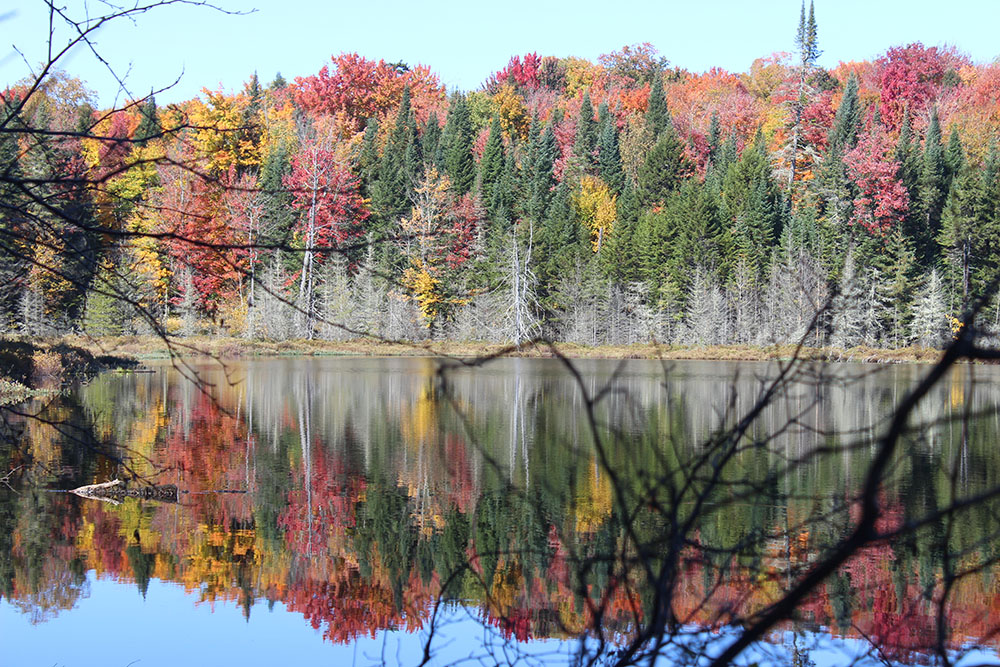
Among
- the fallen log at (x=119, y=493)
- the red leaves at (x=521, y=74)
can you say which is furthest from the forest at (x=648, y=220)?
the fallen log at (x=119, y=493)

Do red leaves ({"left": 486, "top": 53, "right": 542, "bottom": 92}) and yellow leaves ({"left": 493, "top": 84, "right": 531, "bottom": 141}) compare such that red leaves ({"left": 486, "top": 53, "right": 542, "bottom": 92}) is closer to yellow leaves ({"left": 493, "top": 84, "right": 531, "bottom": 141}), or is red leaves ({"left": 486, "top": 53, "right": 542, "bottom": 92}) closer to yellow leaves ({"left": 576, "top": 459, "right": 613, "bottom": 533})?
yellow leaves ({"left": 493, "top": 84, "right": 531, "bottom": 141})

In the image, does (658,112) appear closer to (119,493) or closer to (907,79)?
(907,79)

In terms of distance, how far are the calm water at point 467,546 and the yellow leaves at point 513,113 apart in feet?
163

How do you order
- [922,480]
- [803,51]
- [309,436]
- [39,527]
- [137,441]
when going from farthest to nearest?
[803,51] → [309,436] → [137,441] → [922,480] → [39,527]

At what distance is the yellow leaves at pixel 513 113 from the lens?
63.0 meters

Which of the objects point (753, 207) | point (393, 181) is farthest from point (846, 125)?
point (393, 181)

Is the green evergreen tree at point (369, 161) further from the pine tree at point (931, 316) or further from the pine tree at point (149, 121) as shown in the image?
the pine tree at point (149, 121)

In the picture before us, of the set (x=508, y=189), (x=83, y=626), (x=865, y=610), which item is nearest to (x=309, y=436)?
(x=83, y=626)

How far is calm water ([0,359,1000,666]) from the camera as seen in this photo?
3158 millimetres

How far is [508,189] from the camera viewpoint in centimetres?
4878

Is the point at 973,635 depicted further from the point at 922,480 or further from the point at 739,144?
the point at 739,144

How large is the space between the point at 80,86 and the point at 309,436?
8.41m

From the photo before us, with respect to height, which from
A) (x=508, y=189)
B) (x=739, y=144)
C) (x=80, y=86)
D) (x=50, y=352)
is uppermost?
(x=739, y=144)

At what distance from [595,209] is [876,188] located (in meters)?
13.5
